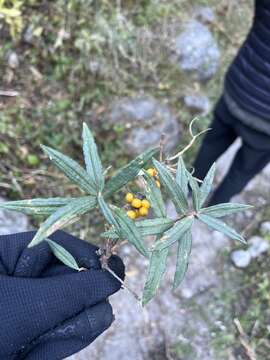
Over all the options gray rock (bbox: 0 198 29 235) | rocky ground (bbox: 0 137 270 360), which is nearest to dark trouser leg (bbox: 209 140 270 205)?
rocky ground (bbox: 0 137 270 360)

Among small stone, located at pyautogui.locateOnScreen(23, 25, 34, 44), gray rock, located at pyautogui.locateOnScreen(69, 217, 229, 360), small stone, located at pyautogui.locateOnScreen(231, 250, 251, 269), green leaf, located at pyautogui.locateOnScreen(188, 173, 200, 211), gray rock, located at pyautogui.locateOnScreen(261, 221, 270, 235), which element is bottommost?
gray rock, located at pyautogui.locateOnScreen(69, 217, 229, 360)

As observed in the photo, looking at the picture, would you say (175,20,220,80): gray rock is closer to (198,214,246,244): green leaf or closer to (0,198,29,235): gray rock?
(0,198,29,235): gray rock

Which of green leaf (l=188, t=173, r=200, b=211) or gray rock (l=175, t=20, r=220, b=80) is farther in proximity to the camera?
gray rock (l=175, t=20, r=220, b=80)

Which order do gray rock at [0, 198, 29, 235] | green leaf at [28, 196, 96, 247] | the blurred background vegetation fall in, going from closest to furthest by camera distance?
green leaf at [28, 196, 96, 247]
gray rock at [0, 198, 29, 235]
the blurred background vegetation

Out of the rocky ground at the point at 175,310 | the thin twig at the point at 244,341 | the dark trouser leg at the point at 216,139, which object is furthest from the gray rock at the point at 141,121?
the thin twig at the point at 244,341

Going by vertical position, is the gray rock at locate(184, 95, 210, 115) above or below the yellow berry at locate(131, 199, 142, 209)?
below

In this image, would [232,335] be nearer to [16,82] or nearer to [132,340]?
[132,340]

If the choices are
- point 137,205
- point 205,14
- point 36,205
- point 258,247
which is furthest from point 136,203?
point 205,14
